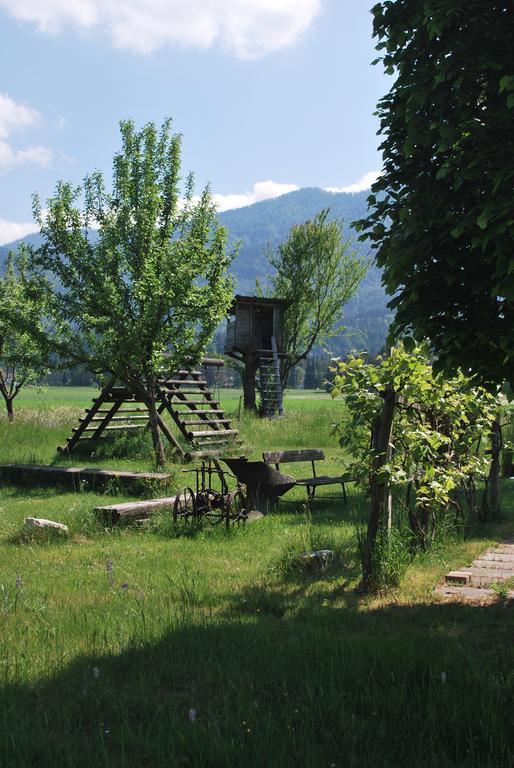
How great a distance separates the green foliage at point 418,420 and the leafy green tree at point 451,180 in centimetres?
58

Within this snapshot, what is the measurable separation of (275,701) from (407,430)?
168 inches

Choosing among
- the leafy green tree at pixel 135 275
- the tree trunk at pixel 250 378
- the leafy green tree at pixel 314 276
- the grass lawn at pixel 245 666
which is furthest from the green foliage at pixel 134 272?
the leafy green tree at pixel 314 276

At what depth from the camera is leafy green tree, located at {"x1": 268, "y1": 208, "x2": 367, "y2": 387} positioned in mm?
44719

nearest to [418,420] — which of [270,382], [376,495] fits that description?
[376,495]

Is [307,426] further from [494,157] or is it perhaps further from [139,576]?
[494,157]

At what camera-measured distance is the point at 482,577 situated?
754 centimetres

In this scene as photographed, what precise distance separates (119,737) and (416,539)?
543 centimetres

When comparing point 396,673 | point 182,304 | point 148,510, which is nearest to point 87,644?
point 396,673

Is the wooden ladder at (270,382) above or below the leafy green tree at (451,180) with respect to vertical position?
below

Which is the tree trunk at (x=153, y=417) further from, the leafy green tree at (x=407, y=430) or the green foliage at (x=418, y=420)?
the green foliage at (x=418, y=420)

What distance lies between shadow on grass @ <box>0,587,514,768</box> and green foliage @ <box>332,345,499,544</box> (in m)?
2.10

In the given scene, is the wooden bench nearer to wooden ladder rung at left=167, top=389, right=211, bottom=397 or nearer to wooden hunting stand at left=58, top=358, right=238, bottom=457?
wooden hunting stand at left=58, top=358, right=238, bottom=457

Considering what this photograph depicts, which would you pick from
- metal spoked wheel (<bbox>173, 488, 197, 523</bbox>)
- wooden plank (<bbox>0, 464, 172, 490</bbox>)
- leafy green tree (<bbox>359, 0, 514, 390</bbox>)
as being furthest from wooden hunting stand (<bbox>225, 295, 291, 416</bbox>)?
leafy green tree (<bbox>359, 0, 514, 390</bbox>)

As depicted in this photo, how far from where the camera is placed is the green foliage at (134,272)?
17.6m
